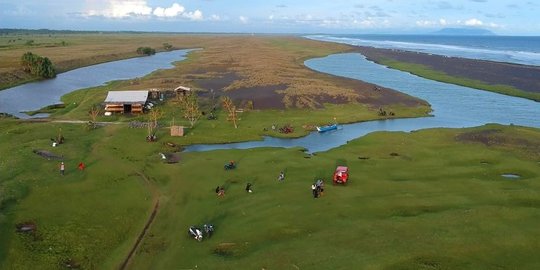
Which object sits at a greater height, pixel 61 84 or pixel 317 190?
pixel 61 84

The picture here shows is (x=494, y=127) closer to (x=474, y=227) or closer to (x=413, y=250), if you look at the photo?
(x=474, y=227)

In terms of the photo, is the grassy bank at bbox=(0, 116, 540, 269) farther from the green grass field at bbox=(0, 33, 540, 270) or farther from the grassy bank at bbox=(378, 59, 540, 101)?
the grassy bank at bbox=(378, 59, 540, 101)

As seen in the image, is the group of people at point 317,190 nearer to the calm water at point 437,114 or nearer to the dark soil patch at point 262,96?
the calm water at point 437,114

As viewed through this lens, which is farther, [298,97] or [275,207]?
[298,97]

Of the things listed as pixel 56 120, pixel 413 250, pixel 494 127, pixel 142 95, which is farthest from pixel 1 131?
pixel 494 127

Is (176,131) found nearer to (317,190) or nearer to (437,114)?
(317,190)

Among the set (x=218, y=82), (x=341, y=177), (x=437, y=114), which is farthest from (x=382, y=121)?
(x=218, y=82)
